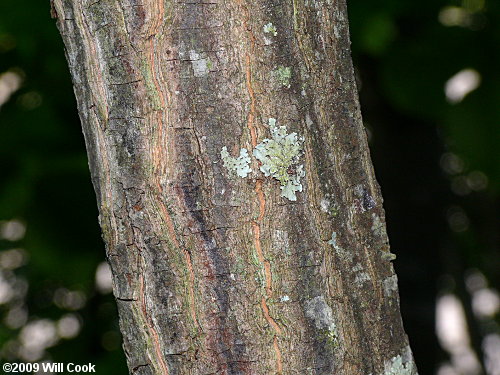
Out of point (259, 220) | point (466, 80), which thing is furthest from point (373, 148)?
point (259, 220)

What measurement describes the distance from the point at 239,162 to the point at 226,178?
3cm

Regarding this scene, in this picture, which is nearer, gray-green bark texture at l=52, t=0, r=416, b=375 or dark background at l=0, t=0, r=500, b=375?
gray-green bark texture at l=52, t=0, r=416, b=375

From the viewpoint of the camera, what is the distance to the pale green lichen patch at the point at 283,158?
833 millimetres

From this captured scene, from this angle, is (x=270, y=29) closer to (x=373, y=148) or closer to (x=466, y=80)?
(x=466, y=80)

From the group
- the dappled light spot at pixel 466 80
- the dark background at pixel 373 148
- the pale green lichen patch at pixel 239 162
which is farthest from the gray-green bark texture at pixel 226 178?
the dappled light spot at pixel 466 80

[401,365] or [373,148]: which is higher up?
[373,148]

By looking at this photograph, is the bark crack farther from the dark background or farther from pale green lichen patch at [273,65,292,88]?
the dark background

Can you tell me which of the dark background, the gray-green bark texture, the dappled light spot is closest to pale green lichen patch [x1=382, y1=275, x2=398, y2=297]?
the gray-green bark texture

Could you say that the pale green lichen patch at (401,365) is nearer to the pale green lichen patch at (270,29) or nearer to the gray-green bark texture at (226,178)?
the gray-green bark texture at (226,178)

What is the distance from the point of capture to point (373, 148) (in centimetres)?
279

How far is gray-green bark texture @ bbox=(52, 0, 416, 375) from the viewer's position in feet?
2.71

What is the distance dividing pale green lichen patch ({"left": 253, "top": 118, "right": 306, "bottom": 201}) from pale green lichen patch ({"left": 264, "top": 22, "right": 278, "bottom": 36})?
0.11 m

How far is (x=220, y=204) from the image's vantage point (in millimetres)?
831

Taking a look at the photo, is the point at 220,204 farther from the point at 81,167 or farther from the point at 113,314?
the point at 113,314
